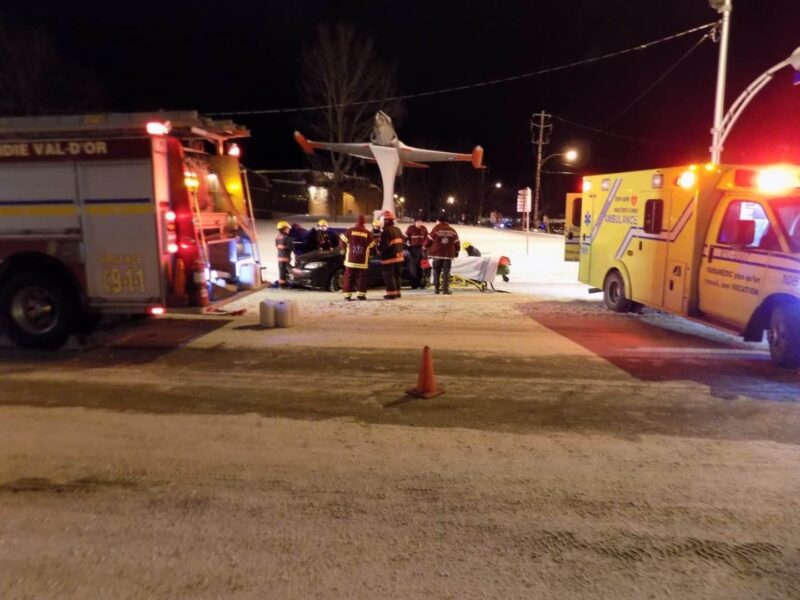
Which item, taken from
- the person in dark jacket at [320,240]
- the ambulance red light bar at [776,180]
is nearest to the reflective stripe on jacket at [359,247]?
the person in dark jacket at [320,240]

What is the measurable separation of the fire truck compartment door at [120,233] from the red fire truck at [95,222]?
1 centimetres

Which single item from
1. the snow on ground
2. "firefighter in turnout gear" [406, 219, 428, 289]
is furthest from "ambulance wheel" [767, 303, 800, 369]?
the snow on ground

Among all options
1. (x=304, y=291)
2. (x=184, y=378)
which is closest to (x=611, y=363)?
(x=184, y=378)

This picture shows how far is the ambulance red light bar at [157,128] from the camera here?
25.6ft

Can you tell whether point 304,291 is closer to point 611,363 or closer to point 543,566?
point 611,363

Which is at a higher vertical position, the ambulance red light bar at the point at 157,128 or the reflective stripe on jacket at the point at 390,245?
the ambulance red light bar at the point at 157,128

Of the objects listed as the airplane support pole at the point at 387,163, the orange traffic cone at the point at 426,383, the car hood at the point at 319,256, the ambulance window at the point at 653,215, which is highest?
the airplane support pole at the point at 387,163

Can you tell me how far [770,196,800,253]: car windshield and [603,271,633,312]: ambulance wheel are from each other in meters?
3.66

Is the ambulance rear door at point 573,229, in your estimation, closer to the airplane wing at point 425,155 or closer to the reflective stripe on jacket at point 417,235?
the reflective stripe on jacket at point 417,235

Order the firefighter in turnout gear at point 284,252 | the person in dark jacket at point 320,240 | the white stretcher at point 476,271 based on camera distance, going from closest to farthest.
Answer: the firefighter in turnout gear at point 284,252, the white stretcher at point 476,271, the person in dark jacket at point 320,240

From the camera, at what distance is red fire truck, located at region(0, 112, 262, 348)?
8062 mm

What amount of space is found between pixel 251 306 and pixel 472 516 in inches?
360

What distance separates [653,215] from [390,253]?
17.1 feet

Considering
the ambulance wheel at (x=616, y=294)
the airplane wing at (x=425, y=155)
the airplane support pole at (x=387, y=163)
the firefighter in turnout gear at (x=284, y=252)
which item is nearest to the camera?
the ambulance wheel at (x=616, y=294)
